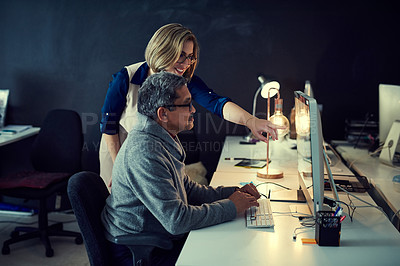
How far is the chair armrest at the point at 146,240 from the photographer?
1582mm

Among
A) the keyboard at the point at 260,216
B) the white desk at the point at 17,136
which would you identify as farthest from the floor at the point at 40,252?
the keyboard at the point at 260,216

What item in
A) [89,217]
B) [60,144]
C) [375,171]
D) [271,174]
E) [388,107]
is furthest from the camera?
[60,144]

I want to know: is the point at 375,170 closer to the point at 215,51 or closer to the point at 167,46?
the point at 167,46

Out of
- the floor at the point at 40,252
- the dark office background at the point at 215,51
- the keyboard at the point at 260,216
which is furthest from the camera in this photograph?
the dark office background at the point at 215,51

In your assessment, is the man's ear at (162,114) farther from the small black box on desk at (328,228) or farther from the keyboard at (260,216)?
the small black box on desk at (328,228)

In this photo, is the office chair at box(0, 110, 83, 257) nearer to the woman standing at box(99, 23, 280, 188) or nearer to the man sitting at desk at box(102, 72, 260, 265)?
the woman standing at box(99, 23, 280, 188)

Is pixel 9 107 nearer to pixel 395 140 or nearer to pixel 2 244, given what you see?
pixel 2 244

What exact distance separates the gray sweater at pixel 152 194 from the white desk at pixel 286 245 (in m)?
0.06

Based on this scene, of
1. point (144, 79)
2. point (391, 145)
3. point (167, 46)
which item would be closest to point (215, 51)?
point (144, 79)

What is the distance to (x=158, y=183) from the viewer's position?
1.51m

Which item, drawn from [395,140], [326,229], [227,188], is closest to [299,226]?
[326,229]

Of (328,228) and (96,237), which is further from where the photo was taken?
(96,237)

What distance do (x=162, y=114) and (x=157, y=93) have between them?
9cm

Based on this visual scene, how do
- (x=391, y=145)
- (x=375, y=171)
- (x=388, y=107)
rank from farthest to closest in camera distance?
(x=388, y=107), (x=391, y=145), (x=375, y=171)
